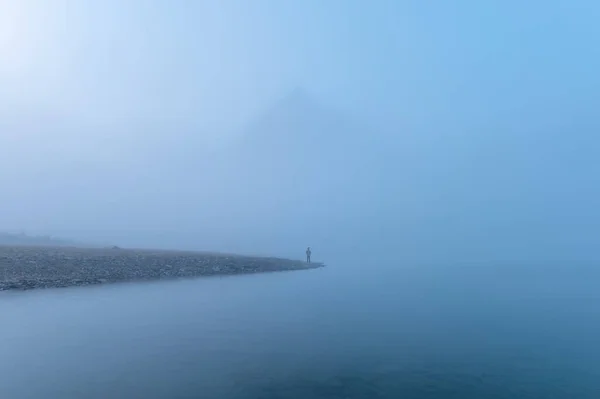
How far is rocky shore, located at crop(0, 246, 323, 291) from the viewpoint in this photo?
43.9m

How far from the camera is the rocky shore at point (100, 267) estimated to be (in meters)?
43.9

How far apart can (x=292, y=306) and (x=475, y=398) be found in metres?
21.2

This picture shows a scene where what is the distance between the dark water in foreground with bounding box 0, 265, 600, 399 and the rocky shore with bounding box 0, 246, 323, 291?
4.54 m

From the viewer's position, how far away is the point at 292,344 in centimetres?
2580

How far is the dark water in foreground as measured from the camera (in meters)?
19.1

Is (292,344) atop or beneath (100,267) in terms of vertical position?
beneath

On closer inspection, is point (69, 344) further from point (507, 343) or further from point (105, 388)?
point (507, 343)

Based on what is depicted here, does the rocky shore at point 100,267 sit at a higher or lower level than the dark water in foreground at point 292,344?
higher

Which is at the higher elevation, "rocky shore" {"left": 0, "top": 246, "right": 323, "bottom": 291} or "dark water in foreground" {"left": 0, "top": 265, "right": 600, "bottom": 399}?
"rocky shore" {"left": 0, "top": 246, "right": 323, "bottom": 291}

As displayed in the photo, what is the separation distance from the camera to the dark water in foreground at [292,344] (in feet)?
62.5

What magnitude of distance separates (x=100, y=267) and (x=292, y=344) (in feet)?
114

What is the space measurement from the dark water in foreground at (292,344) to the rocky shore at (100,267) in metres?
4.54

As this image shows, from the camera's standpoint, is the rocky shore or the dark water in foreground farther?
the rocky shore

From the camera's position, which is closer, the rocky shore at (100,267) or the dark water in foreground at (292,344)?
the dark water in foreground at (292,344)
